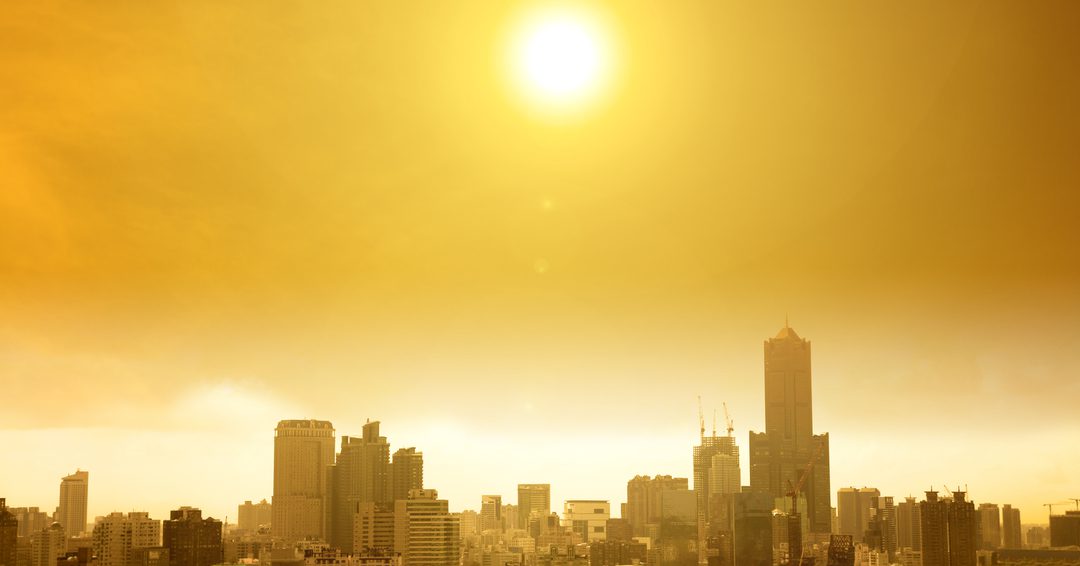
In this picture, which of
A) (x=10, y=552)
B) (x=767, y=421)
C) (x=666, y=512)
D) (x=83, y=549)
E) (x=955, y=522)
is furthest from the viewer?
(x=767, y=421)

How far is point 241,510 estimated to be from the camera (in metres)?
20.3

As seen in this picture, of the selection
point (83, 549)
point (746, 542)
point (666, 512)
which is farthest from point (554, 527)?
point (83, 549)

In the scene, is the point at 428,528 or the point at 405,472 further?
the point at 405,472

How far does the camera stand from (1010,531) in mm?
19766

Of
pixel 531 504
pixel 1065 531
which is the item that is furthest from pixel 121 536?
pixel 1065 531

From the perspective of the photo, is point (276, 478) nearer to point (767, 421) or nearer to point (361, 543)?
point (361, 543)

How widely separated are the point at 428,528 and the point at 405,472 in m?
2.87

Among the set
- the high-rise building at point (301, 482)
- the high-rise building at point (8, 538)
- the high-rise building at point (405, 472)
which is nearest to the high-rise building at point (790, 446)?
the high-rise building at point (405, 472)

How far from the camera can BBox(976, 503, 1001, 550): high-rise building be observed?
64.1 feet

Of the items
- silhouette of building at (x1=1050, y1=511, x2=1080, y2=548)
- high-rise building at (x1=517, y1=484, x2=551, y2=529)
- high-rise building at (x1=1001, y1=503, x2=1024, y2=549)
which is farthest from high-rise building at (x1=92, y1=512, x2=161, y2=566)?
silhouette of building at (x1=1050, y1=511, x2=1080, y2=548)

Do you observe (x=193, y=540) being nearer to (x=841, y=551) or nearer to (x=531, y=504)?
(x=531, y=504)

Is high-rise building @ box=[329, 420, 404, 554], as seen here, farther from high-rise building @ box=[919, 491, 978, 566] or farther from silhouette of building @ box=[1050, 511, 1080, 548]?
silhouette of building @ box=[1050, 511, 1080, 548]

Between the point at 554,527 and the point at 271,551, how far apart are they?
7.44 m

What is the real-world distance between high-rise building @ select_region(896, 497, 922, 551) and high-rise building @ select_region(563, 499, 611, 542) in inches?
221
